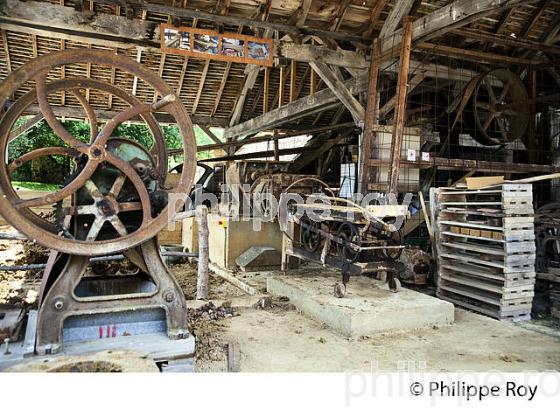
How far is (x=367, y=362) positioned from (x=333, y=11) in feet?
17.0

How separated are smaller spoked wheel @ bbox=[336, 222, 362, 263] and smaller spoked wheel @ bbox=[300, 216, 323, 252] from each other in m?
0.47

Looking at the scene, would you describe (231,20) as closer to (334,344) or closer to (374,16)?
(374,16)

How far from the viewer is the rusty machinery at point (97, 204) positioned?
10.1ft

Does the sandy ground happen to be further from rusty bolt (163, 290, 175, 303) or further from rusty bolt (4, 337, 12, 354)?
rusty bolt (4, 337, 12, 354)

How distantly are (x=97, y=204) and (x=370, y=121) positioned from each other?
467 cm

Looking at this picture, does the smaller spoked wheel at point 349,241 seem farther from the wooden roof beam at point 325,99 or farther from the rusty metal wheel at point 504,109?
the rusty metal wheel at point 504,109

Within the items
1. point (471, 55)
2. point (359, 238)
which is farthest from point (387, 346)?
point (471, 55)

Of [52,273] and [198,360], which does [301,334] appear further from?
[52,273]

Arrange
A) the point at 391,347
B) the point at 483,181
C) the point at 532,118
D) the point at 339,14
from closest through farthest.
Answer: the point at 391,347, the point at 483,181, the point at 339,14, the point at 532,118

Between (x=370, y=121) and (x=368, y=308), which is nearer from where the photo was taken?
(x=368, y=308)

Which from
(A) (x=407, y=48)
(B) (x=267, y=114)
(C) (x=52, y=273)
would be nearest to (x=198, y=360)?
(C) (x=52, y=273)

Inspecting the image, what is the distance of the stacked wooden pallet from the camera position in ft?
17.4

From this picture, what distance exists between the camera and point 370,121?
689 centimetres

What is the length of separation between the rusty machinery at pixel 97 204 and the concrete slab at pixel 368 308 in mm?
2036
